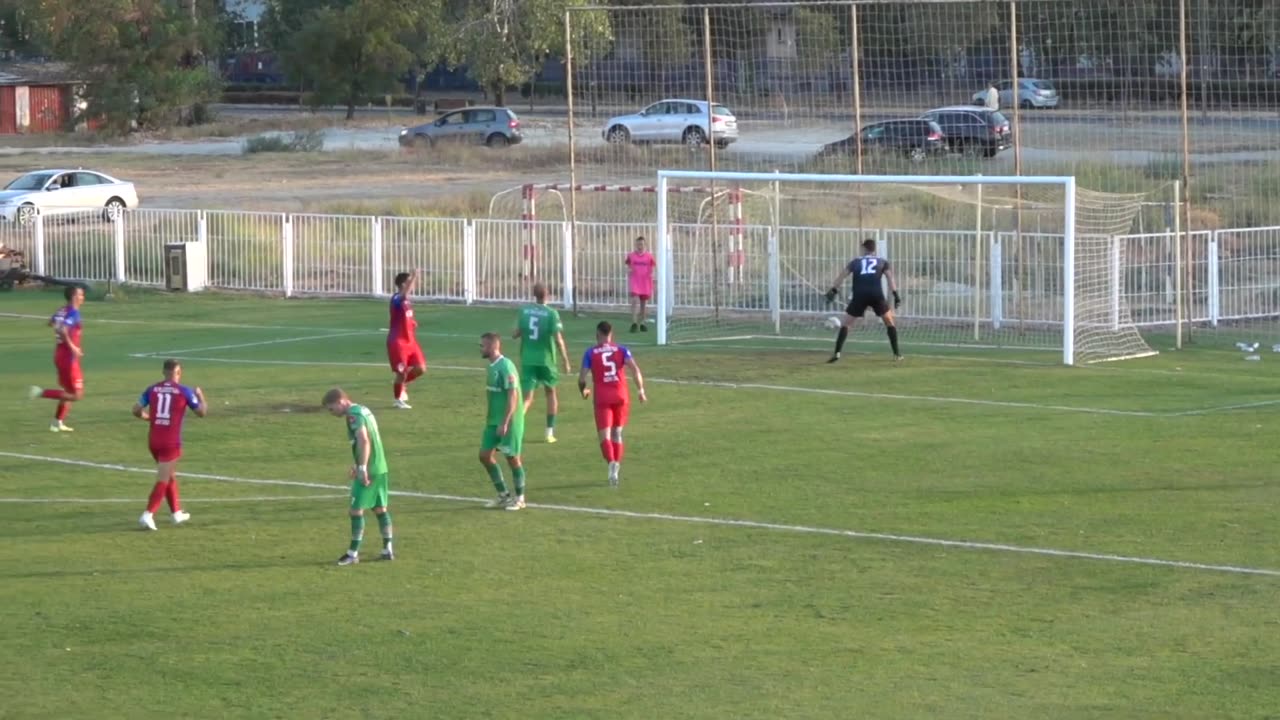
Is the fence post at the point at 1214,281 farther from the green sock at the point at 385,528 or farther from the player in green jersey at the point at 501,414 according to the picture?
the green sock at the point at 385,528

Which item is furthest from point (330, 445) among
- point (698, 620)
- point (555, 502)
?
point (698, 620)

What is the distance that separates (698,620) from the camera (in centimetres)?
1219

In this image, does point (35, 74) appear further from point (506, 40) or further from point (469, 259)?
point (469, 259)

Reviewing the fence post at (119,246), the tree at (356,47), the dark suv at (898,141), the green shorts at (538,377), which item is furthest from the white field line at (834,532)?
the tree at (356,47)

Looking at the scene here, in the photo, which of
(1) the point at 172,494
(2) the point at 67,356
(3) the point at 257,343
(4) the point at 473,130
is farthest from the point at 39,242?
(4) the point at 473,130

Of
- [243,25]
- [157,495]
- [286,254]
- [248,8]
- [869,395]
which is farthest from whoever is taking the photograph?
[248,8]

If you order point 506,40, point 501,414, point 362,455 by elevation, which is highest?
point 506,40

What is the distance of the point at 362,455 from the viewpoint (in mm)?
13555

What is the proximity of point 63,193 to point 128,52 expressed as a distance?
3102 centimetres

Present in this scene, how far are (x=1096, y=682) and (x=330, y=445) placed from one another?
10546mm

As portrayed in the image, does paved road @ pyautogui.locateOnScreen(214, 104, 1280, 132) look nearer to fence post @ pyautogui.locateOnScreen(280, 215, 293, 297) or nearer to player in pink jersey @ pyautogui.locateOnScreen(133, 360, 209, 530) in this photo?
fence post @ pyautogui.locateOnScreen(280, 215, 293, 297)

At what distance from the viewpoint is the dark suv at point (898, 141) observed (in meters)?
28.8

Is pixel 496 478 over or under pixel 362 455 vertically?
under

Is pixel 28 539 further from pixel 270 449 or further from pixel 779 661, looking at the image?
pixel 779 661
